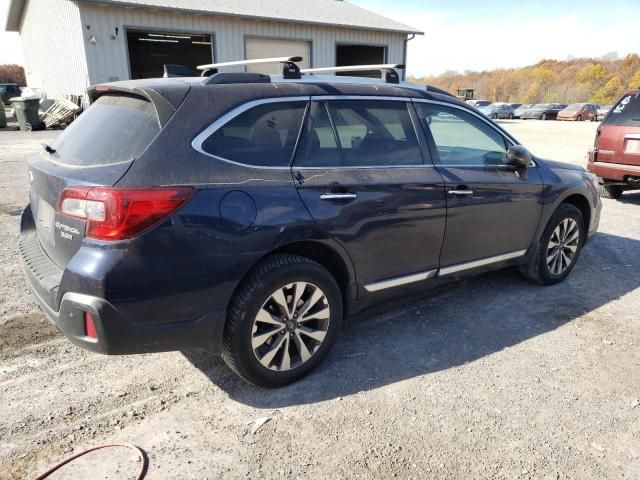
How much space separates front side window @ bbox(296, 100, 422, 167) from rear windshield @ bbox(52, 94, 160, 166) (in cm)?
90

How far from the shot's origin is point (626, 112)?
25.7 feet

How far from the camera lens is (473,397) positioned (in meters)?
3.05

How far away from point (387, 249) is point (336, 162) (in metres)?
0.69

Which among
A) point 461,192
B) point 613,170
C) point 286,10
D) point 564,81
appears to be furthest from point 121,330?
point 564,81

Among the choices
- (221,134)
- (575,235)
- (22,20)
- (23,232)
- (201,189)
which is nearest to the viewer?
Answer: (201,189)

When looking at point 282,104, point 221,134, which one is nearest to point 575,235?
point 282,104

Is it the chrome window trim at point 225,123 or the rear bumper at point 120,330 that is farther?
the chrome window trim at point 225,123

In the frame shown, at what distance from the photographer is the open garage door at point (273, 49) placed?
17828mm

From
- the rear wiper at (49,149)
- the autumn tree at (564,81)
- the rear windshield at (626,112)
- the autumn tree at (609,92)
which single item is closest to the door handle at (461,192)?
the rear wiper at (49,149)

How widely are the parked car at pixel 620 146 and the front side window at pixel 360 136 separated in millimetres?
5726

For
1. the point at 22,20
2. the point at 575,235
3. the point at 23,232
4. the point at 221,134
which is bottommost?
the point at 575,235

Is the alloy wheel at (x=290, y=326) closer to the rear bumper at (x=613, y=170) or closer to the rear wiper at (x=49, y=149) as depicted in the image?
the rear wiper at (x=49, y=149)

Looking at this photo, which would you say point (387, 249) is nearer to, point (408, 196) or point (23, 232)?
point (408, 196)

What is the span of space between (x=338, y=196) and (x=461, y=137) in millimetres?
1593
